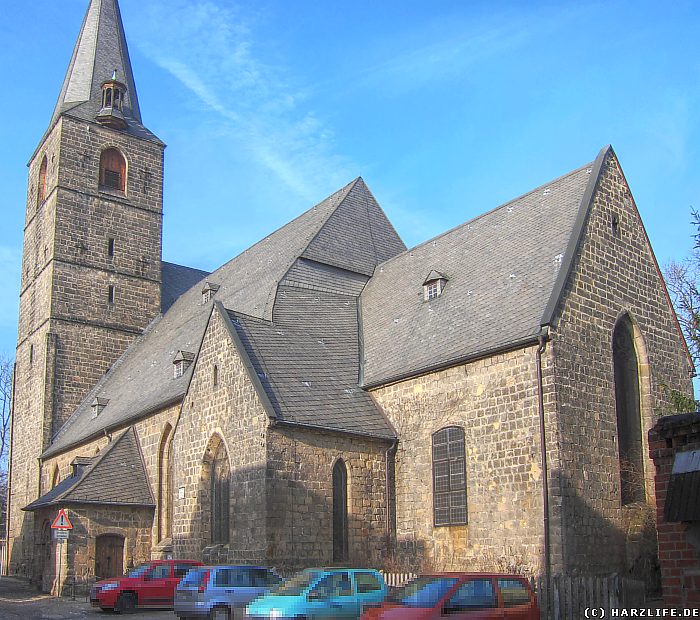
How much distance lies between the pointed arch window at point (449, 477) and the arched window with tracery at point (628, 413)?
347cm

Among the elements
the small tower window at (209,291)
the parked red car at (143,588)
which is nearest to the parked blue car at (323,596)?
the parked red car at (143,588)

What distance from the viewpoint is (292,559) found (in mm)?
18922

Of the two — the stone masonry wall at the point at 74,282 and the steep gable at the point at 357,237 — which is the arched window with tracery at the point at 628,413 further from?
the stone masonry wall at the point at 74,282

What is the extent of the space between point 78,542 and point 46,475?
414 inches

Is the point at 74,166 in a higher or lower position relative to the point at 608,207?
higher

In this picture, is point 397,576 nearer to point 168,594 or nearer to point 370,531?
point 370,531

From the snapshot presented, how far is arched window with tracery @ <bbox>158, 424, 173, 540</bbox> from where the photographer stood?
2619 centimetres

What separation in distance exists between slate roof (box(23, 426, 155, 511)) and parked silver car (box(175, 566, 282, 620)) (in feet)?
33.8

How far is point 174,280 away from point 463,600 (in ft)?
101

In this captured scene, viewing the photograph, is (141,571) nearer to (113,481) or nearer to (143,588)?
(143,588)

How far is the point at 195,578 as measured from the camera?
15.8 m

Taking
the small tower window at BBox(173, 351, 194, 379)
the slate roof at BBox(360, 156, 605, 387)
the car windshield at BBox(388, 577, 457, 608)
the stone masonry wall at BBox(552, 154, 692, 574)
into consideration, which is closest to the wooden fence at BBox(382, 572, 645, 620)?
the car windshield at BBox(388, 577, 457, 608)

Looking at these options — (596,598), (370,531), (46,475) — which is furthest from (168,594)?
(46,475)

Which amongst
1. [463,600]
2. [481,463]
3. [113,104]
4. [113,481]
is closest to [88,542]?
[113,481]
